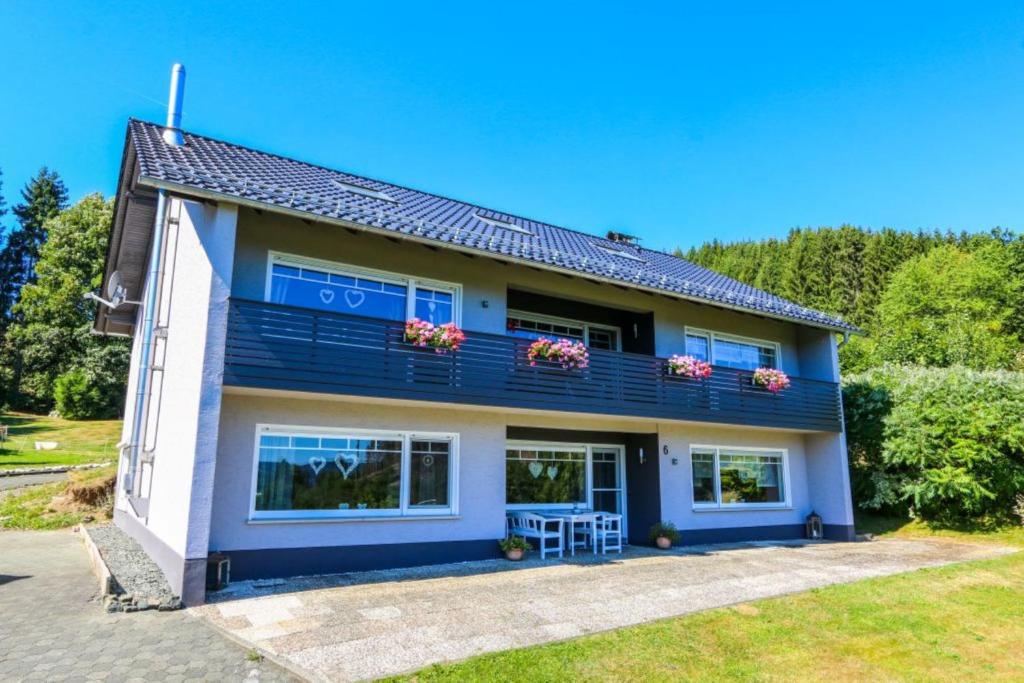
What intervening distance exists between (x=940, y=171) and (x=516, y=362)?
1411 centimetres

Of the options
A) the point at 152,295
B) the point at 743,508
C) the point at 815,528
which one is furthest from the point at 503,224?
the point at 815,528

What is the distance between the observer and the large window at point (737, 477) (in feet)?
45.1

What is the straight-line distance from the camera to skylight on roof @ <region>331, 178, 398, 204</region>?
13.5m

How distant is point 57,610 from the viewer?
686 cm

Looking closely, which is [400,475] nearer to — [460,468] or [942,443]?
[460,468]

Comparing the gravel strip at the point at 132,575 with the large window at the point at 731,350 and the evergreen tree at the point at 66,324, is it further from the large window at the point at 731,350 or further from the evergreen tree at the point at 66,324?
the evergreen tree at the point at 66,324

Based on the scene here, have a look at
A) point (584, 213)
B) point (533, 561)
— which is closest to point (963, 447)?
point (533, 561)

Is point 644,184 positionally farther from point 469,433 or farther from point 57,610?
point 57,610

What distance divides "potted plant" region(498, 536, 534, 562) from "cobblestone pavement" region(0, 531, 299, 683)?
5.24 m

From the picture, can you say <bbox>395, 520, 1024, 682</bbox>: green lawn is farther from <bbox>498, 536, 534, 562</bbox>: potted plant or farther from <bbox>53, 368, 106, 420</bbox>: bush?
<bbox>53, 368, 106, 420</bbox>: bush

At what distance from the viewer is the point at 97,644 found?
18.5 ft

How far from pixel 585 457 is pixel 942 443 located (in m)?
8.56

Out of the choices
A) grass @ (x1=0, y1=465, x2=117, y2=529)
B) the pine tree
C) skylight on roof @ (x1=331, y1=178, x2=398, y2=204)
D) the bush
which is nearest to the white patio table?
skylight on roof @ (x1=331, y1=178, x2=398, y2=204)

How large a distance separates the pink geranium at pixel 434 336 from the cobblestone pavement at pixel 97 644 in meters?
4.81
